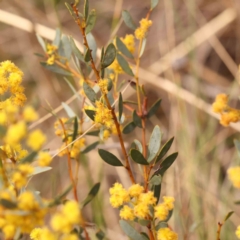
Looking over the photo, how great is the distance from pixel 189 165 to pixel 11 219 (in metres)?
0.65

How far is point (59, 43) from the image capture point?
1.91 feet

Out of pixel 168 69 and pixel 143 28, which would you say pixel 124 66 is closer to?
pixel 143 28

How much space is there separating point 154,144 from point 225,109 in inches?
5.1

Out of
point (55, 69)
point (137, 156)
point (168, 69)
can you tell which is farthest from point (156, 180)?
point (168, 69)

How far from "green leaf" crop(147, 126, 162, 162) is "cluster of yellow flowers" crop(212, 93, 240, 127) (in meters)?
0.11

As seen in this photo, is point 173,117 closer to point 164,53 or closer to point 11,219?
point 164,53

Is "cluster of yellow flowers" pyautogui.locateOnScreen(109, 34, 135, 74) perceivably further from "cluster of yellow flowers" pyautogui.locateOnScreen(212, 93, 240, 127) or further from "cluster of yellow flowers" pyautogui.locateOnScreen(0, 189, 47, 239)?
"cluster of yellow flowers" pyautogui.locateOnScreen(0, 189, 47, 239)

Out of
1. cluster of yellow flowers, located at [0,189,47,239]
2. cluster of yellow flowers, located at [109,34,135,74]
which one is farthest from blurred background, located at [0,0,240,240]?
cluster of yellow flowers, located at [0,189,47,239]

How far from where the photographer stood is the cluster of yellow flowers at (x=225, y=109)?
1.54 ft

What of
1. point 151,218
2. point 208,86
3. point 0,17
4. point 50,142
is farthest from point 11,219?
point 208,86

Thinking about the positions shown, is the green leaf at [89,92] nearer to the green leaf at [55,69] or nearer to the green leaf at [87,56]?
the green leaf at [87,56]

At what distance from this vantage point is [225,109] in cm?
49

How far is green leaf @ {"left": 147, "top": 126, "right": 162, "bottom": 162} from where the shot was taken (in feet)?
1.34

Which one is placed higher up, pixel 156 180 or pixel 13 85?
pixel 13 85
